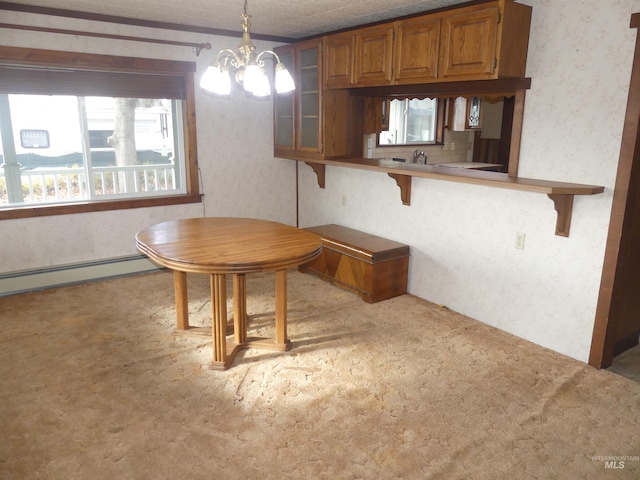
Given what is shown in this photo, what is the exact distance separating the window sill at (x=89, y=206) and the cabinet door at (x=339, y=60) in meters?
1.73

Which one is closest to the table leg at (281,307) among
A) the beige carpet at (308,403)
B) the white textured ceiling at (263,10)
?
the beige carpet at (308,403)

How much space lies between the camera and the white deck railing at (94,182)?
162 inches

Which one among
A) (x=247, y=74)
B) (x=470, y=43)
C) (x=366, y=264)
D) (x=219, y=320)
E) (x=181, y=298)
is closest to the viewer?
(x=247, y=74)

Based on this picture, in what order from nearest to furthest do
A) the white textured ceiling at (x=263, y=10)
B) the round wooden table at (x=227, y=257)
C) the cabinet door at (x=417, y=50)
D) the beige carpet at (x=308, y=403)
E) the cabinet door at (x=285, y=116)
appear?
the beige carpet at (x=308, y=403)
the round wooden table at (x=227, y=257)
the cabinet door at (x=417, y=50)
the white textured ceiling at (x=263, y=10)
the cabinet door at (x=285, y=116)

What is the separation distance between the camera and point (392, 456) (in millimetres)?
2104

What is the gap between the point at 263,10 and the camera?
142 inches

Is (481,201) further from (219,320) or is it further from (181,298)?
(181,298)

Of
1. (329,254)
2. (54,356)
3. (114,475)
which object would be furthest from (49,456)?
(329,254)

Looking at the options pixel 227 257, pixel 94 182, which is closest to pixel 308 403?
pixel 227 257

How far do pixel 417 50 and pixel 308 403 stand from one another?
2.43m

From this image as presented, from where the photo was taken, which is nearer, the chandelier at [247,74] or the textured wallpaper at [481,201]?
the chandelier at [247,74]

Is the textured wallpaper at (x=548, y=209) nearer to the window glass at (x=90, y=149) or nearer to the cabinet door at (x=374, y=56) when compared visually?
the cabinet door at (x=374, y=56)

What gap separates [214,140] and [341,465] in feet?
11.4

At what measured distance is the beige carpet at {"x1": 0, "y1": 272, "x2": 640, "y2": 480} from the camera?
2057 millimetres
